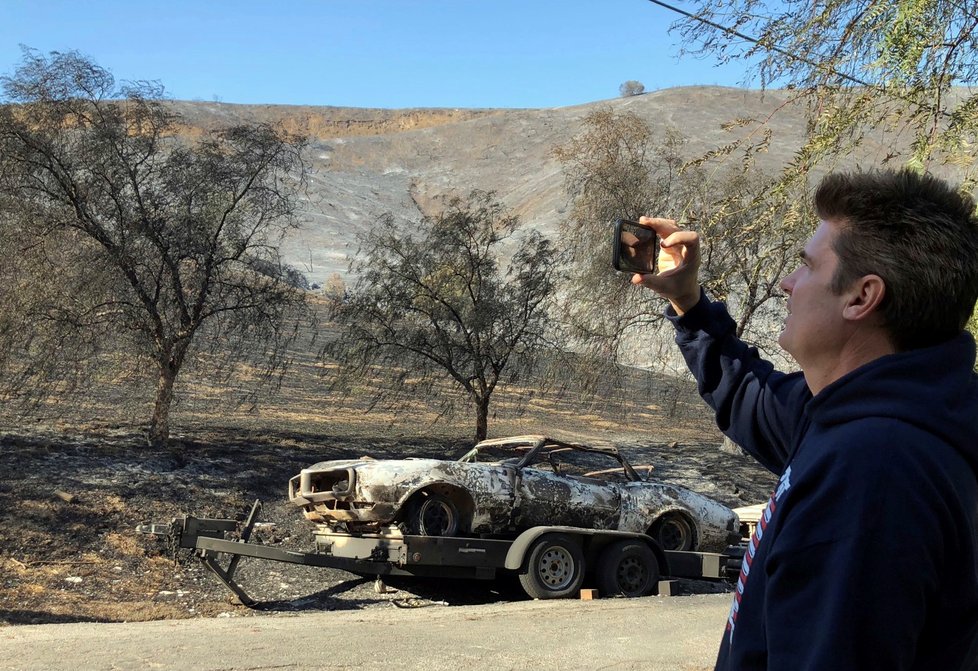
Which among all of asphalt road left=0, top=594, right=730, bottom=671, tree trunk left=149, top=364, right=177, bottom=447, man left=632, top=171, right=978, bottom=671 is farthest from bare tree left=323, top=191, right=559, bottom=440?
man left=632, top=171, right=978, bottom=671

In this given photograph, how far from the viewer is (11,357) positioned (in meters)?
15.7

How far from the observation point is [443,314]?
20.1 m

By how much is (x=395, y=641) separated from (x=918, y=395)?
7028 mm

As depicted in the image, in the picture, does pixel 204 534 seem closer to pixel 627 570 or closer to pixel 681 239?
pixel 627 570

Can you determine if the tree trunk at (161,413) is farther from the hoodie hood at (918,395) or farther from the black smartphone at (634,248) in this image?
the hoodie hood at (918,395)

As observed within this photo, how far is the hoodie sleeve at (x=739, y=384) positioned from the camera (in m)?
2.56

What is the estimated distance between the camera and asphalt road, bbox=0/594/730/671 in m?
7.34

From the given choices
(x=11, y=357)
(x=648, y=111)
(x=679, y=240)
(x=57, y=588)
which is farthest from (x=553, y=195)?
(x=679, y=240)

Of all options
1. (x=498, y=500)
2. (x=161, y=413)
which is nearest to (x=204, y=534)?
(x=498, y=500)

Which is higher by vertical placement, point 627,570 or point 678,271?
point 678,271

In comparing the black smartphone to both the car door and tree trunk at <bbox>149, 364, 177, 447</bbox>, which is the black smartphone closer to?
the car door

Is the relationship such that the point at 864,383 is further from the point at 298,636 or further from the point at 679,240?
the point at 298,636

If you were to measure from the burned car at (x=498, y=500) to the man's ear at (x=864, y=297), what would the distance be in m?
9.21

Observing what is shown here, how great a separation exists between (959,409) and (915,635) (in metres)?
0.39
